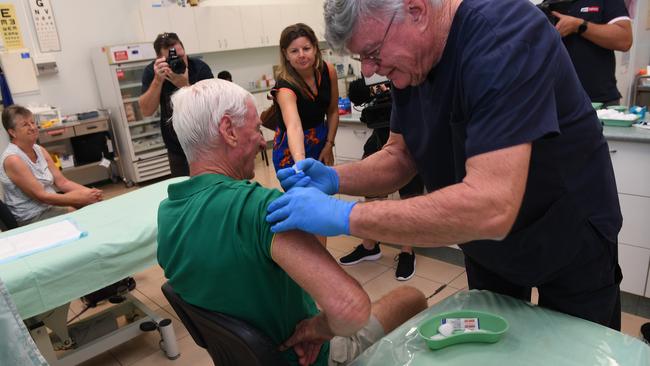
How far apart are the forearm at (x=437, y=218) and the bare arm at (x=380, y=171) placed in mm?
396

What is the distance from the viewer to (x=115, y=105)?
5328mm

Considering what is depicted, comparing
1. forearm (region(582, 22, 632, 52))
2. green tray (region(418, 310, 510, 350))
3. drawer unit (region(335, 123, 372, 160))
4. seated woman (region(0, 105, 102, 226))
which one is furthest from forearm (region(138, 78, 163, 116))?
forearm (region(582, 22, 632, 52))

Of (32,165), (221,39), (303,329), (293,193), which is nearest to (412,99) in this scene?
(293,193)

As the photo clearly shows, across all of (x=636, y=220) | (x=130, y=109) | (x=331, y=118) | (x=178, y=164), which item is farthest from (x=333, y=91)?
(x=130, y=109)

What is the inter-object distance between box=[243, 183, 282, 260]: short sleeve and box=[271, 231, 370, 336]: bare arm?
21mm

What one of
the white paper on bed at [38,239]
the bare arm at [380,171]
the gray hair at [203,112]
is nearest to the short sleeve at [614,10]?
the bare arm at [380,171]

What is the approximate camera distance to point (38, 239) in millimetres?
1870

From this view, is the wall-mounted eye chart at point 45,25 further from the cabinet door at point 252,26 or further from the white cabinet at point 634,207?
the white cabinet at point 634,207

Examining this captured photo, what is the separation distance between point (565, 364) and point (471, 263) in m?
0.43

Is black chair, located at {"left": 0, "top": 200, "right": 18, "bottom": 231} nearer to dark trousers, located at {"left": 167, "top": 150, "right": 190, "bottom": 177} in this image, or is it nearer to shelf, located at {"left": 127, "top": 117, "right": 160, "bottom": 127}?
dark trousers, located at {"left": 167, "top": 150, "right": 190, "bottom": 177}

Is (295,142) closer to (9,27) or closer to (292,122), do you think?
(292,122)

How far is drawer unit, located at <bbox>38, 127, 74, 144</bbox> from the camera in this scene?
4844 mm

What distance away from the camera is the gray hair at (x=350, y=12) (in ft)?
2.97

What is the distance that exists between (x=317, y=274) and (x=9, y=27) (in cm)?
556
